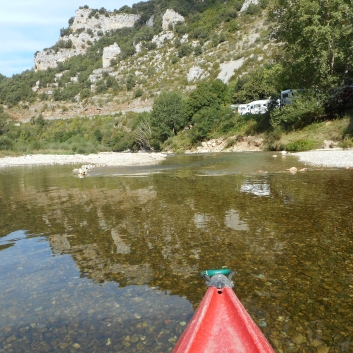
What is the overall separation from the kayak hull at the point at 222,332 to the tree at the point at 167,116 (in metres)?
53.3

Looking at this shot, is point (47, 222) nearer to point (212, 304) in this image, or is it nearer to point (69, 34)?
point (212, 304)

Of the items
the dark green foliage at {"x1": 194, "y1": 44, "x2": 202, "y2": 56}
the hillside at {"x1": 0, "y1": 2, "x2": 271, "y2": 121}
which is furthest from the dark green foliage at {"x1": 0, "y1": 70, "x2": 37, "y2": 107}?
the dark green foliage at {"x1": 194, "y1": 44, "x2": 202, "y2": 56}

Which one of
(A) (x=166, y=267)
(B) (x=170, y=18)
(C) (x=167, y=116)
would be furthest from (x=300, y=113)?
(B) (x=170, y=18)

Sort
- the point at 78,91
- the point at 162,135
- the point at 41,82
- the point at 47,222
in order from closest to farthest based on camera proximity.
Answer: the point at 47,222 → the point at 162,135 → the point at 78,91 → the point at 41,82

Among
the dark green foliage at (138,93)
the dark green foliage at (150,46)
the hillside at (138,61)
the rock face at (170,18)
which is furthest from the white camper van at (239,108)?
the rock face at (170,18)

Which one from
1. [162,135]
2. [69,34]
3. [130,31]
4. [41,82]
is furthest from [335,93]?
[69,34]

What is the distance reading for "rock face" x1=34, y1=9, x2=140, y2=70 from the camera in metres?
131

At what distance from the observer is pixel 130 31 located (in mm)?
134500

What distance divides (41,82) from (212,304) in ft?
405

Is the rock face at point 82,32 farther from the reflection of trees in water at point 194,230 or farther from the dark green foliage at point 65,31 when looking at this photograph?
the reflection of trees in water at point 194,230

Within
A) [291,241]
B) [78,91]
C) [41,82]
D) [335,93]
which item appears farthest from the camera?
[41,82]

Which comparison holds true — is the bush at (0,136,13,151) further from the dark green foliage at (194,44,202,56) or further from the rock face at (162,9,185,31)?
the rock face at (162,9,185,31)

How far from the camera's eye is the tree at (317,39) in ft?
85.8

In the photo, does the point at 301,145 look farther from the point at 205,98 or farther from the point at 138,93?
the point at 138,93
